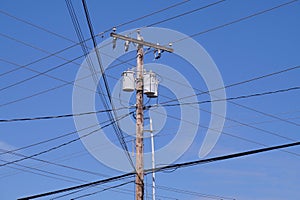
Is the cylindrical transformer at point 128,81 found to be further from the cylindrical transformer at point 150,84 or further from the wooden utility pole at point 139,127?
the cylindrical transformer at point 150,84

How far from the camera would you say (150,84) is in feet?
62.7

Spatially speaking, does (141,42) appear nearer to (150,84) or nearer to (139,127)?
(150,84)

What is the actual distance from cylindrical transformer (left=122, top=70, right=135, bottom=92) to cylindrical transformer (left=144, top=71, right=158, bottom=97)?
0.46 metres

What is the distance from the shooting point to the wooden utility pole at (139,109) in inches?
682

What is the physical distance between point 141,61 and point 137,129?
8.88 ft

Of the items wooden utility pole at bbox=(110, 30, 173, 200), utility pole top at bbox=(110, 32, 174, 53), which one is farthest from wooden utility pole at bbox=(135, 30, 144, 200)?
utility pole top at bbox=(110, 32, 174, 53)

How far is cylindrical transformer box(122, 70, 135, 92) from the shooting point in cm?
1911

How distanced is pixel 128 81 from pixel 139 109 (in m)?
1.28

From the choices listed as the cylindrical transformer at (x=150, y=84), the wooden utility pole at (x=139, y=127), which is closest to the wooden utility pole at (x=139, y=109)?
the wooden utility pole at (x=139, y=127)

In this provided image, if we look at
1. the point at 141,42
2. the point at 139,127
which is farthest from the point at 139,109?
the point at 141,42

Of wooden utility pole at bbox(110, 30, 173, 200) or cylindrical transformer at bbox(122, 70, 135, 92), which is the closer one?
wooden utility pole at bbox(110, 30, 173, 200)

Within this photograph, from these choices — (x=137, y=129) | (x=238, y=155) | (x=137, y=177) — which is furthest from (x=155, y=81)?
(x=238, y=155)

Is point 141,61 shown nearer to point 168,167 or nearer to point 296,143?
point 168,167

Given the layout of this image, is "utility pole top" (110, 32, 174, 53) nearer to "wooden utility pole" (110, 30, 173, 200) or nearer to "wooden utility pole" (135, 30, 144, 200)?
"wooden utility pole" (110, 30, 173, 200)
